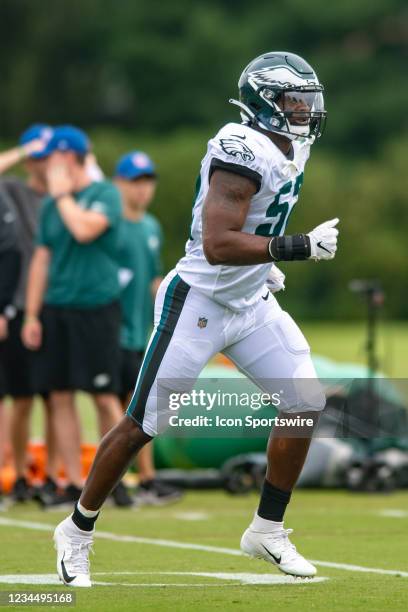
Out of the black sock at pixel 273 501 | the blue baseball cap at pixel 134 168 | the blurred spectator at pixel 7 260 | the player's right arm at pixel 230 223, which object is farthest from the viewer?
the blue baseball cap at pixel 134 168

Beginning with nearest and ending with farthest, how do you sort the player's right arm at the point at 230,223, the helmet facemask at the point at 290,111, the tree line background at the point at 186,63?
the player's right arm at the point at 230,223 < the helmet facemask at the point at 290,111 < the tree line background at the point at 186,63

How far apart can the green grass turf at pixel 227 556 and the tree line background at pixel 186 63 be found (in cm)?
4148

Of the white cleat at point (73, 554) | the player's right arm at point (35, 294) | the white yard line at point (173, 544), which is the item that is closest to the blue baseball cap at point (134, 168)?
the player's right arm at point (35, 294)

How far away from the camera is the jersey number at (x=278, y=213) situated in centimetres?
579

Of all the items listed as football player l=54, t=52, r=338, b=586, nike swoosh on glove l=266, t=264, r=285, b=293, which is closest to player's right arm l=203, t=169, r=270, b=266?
football player l=54, t=52, r=338, b=586

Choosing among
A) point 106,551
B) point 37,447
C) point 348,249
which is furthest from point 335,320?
point 106,551

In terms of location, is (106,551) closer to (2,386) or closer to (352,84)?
(2,386)

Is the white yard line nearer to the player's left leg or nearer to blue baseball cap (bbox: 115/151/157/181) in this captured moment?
the player's left leg

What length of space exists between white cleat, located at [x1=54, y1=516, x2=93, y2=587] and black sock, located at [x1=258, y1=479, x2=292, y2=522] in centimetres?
70

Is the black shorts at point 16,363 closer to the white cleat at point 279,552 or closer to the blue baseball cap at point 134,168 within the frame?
the blue baseball cap at point 134,168

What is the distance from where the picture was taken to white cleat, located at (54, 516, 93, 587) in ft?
18.8

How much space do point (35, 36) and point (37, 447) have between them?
48066mm

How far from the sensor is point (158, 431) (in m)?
5.73

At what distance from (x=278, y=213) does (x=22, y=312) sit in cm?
413
